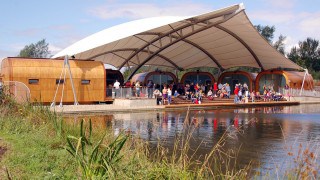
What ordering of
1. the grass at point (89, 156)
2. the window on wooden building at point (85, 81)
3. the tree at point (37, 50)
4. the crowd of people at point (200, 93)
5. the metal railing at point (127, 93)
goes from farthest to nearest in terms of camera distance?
the tree at point (37, 50), the crowd of people at point (200, 93), the metal railing at point (127, 93), the window on wooden building at point (85, 81), the grass at point (89, 156)

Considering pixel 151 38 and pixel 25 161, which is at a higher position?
pixel 151 38

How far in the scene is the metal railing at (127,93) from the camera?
24453 millimetres

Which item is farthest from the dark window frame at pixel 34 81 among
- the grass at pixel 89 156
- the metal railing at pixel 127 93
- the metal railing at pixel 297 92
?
the metal railing at pixel 297 92

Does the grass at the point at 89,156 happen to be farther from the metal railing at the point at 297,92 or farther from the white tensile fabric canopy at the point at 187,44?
the metal railing at the point at 297,92

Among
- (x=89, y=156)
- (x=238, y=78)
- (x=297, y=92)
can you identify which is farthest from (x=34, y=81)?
(x=297, y=92)

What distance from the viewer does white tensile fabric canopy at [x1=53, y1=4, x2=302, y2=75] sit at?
2573cm

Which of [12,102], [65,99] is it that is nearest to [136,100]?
[65,99]

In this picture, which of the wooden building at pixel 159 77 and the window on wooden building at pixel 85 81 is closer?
the window on wooden building at pixel 85 81

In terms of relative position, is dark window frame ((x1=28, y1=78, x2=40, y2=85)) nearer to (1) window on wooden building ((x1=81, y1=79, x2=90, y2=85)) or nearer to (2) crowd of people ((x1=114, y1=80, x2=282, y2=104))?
(1) window on wooden building ((x1=81, y1=79, x2=90, y2=85))

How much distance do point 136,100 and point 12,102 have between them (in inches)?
492

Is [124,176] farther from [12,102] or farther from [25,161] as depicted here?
[12,102]

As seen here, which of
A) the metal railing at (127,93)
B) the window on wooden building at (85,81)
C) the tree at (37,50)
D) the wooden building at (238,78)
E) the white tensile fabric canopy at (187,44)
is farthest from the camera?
the tree at (37,50)

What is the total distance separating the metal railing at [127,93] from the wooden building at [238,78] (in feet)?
48.8

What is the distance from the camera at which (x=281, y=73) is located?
1374 inches
